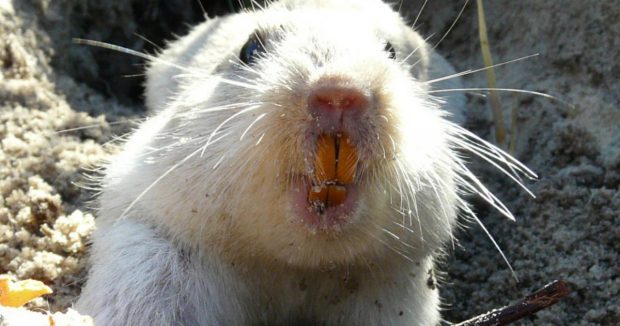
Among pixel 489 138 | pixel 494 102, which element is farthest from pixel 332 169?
pixel 489 138

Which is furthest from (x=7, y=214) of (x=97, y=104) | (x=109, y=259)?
(x=97, y=104)

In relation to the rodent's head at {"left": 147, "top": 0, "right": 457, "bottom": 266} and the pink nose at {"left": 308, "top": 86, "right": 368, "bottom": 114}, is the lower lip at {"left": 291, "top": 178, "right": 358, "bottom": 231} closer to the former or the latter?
the rodent's head at {"left": 147, "top": 0, "right": 457, "bottom": 266}

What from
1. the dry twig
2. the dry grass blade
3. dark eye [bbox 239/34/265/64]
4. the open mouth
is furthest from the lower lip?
the dry grass blade

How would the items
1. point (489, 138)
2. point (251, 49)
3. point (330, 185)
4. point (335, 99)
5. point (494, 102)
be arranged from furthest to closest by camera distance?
1. point (489, 138)
2. point (494, 102)
3. point (251, 49)
4. point (330, 185)
5. point (335, 99)

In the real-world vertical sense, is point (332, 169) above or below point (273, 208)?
above

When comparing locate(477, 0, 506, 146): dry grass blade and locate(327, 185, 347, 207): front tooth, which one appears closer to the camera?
locate(327, 185, 347, 207): front tooth

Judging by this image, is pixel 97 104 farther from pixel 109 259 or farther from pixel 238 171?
pixel 238 171

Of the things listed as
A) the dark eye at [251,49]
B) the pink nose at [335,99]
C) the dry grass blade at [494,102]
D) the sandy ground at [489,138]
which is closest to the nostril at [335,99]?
the pink nose at [335,99]

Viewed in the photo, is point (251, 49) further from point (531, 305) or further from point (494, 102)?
point (494, 102)
